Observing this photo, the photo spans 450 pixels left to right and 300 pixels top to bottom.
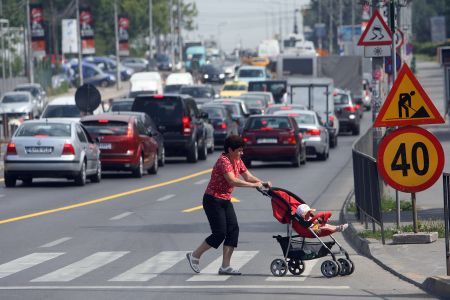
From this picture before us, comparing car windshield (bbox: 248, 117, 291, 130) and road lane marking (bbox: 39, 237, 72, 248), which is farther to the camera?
car windshield (bbox: 248, 117, 291, 130)

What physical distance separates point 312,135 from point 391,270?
26.9 m

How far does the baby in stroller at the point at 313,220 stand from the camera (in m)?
15.3

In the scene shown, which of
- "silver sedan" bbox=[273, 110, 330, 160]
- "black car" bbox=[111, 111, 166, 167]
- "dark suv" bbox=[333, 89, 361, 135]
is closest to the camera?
"black car" bbox=[111, 111, 166, 167]

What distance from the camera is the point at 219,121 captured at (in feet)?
162

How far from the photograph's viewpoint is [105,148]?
3450cm

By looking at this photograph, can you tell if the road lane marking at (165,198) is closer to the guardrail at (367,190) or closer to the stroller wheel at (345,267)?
the guardrail at (367,190)

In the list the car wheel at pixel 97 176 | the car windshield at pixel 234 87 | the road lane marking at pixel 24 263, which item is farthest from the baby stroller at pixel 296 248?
the car windshield at pixel 234 87

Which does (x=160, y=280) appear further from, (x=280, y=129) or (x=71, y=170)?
(x=280, y=129)

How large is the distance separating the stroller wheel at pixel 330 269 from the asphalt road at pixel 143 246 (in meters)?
0.10

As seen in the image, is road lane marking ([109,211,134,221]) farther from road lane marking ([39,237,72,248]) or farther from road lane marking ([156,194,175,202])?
road lane marking ([39,237,72,248])

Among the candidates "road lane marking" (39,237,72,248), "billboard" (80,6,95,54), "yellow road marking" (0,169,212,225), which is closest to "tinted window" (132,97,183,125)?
"yellow road marking" (0,169,212,225)

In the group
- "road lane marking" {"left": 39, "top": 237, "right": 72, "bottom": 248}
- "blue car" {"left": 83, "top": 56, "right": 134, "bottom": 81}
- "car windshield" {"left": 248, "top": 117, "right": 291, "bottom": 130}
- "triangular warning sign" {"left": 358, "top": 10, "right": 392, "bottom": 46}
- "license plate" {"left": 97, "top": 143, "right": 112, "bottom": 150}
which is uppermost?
"triangular warning sign" {"left": 358, "top": 10, "right": 392, "bottom": 46}

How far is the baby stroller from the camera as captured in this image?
1539cm

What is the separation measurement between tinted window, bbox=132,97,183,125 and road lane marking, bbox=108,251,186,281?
75.4 feet
